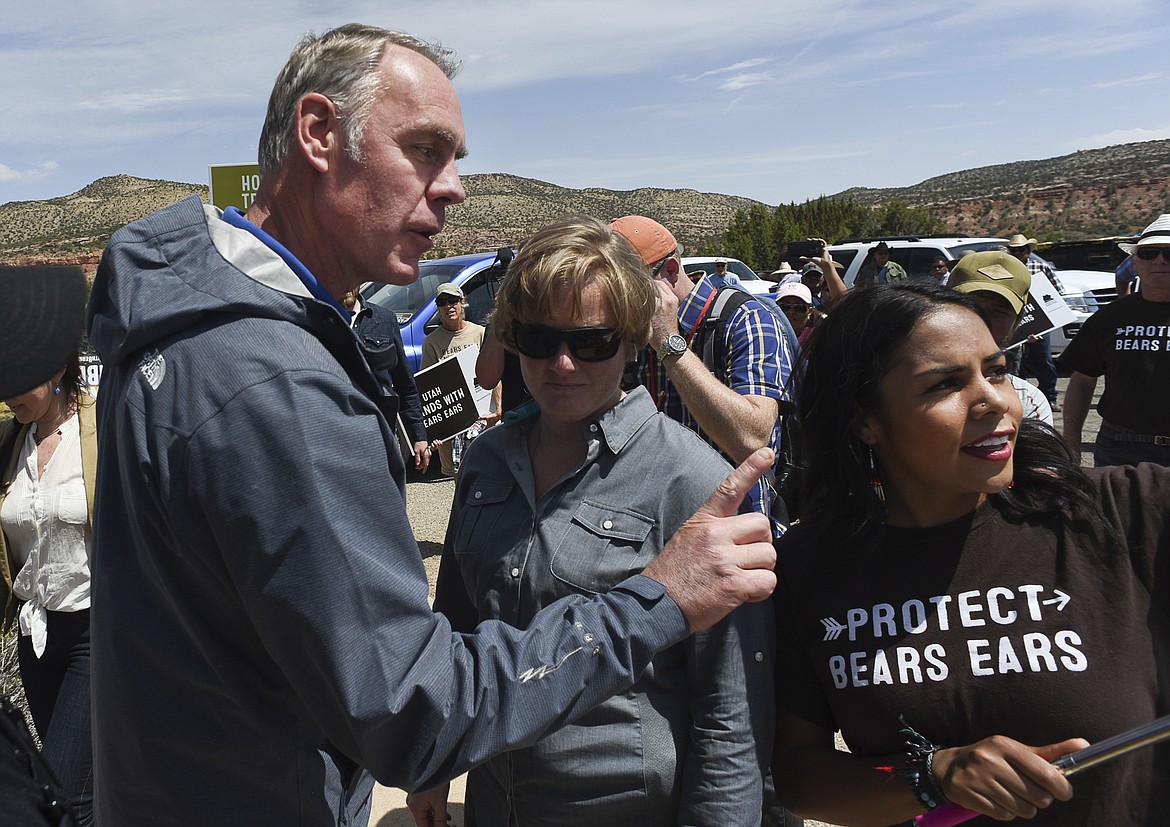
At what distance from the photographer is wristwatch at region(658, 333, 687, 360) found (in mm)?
3188

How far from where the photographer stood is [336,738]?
1.49 meters

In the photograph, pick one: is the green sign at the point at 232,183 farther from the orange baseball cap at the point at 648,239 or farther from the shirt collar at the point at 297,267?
the shirt collar at the point at 297,267

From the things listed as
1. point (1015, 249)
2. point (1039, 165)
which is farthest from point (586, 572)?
point (1039, 165)

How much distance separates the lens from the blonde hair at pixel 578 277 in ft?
7.64

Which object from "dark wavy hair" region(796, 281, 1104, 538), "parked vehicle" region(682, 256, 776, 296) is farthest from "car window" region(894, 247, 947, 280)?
"dark wavy hair" region(796, 281, 1104, 538)

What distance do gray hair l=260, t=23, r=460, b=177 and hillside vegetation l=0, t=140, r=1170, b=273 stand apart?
39.0 metres

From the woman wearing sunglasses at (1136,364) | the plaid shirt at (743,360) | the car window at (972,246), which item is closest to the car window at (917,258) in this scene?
the car window at (972,246)

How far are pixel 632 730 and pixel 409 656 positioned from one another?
29.5 inches

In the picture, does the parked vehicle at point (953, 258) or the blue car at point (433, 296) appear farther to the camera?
the parked vehicle at point (953, 258)

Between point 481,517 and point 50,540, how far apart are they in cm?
207

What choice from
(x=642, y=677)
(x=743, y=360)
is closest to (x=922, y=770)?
(x=642, y=677)

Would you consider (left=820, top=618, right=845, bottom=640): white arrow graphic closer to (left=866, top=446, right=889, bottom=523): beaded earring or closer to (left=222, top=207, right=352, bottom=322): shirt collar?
(left=866, top=446, right=889, bottom=523): beaded earring

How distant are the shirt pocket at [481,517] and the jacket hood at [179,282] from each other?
0.83 meters

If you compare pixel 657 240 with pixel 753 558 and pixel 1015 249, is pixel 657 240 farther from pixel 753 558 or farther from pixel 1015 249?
pixel 1015 249
